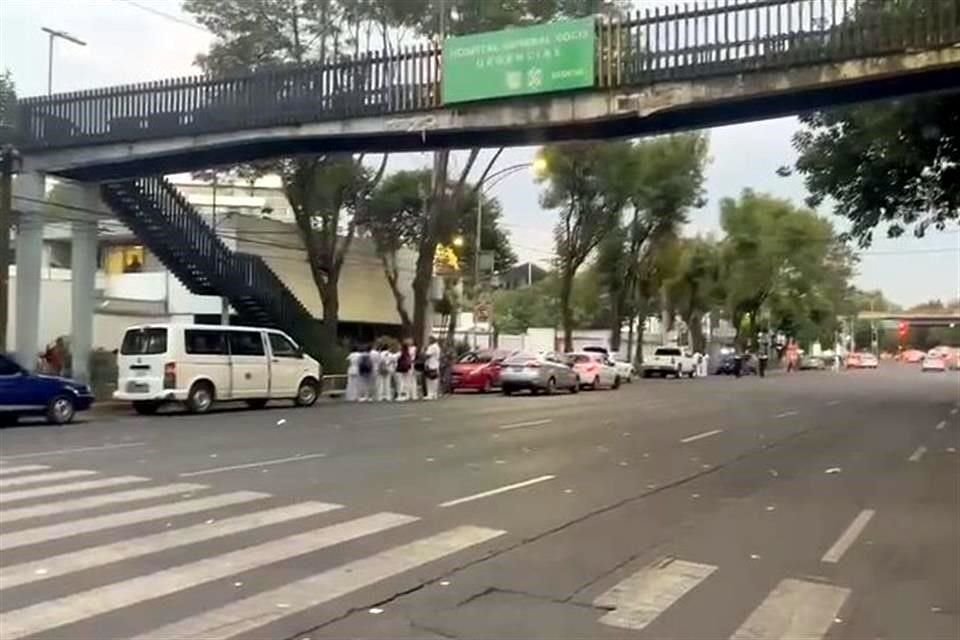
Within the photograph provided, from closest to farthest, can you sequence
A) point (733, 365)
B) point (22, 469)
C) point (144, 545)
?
1. point (144, 545)
2. point (22, 469)
3. point (733, 365)

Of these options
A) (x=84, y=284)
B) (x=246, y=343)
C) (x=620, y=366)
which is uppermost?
(x=84, y=284)

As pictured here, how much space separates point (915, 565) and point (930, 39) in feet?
39.2

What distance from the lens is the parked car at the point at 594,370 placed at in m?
41.8

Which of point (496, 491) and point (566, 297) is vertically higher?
point (566, 297)

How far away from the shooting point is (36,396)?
813 inches

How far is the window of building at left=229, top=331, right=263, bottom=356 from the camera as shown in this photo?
1007 inches

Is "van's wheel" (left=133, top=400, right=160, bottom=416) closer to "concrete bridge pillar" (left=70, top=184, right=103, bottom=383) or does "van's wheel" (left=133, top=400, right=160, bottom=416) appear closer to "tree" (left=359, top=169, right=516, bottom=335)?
"concrete bridge pillar" (left=70, top=184, right=103, bottom=383)

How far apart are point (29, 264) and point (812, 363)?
81640mm

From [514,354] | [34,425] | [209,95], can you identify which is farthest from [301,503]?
[514,354]

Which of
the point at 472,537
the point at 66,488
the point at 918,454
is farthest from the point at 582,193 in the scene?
the point at 472,537

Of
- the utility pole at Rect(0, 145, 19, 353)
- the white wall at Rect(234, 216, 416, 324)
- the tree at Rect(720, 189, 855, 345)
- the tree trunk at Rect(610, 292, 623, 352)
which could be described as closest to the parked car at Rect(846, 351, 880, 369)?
the tree at Rect(720, 189, 855, 345)

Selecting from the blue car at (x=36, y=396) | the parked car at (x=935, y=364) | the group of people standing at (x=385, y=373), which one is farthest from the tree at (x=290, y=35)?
the parked car at (x=935, y=364)

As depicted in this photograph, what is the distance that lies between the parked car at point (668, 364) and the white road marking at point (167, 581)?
51817 mm

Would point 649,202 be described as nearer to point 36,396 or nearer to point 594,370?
point 594,370
